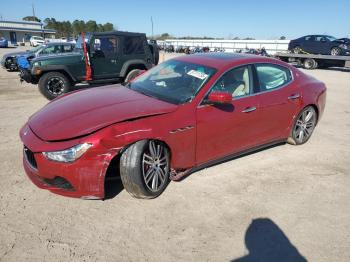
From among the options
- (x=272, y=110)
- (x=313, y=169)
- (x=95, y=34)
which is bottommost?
(x=313, y=169)

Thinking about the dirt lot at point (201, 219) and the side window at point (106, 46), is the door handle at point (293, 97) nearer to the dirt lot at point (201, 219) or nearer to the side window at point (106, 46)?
the dirt lot at point (201, 219)

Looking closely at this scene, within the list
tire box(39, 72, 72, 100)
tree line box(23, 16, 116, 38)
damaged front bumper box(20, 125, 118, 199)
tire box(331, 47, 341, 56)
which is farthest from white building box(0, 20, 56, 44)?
damaged front bumper box(20, 125, 118, 199)

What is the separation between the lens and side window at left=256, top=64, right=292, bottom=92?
4496 millimetres

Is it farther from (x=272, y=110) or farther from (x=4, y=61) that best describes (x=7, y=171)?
(x=4, y=61)

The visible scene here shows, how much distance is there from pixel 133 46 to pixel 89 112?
6968 mm

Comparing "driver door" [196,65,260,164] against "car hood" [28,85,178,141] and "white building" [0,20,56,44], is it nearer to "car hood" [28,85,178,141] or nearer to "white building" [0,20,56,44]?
"car hood" [28,85,178,141]

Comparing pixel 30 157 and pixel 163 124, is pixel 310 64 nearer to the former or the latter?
pixel 163 124

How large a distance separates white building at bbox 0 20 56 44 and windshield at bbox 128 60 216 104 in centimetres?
7931

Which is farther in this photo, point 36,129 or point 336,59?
point 336,59

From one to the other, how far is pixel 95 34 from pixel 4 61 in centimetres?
912

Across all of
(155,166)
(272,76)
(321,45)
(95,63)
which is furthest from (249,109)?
(321,45)

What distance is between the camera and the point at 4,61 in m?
16.0

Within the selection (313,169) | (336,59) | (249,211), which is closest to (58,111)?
(249,211)

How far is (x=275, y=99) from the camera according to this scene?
14.9ft
